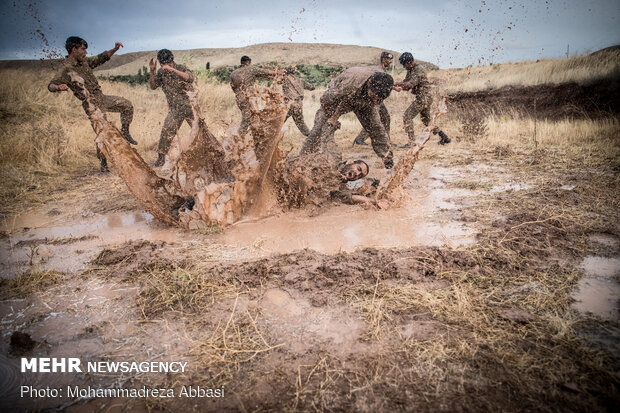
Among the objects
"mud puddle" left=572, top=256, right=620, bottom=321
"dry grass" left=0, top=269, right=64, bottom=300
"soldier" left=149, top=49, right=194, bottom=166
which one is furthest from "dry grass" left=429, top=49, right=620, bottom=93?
"dry grass" left=0, top=269, right=64, bottom=300

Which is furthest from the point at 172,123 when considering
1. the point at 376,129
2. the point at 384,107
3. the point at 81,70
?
the point at 384,107

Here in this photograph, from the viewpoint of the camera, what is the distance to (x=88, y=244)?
3611 millimetres

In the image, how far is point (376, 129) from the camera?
5.95 metres

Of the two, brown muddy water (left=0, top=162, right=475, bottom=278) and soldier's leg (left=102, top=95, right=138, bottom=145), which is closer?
brown muddy water (left=0, top=162, right=475, bottom=278)

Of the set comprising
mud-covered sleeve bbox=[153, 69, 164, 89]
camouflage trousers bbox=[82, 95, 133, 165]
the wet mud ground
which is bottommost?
the wet mud ground

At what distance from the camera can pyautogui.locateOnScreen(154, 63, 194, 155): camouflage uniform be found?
6.46 meters

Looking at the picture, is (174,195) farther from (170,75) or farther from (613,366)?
(613,366)

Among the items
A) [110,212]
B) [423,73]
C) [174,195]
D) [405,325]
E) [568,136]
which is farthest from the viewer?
[568,136]

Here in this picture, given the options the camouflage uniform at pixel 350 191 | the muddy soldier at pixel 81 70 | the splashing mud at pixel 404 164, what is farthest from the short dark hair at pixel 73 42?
the splashing mud at pixel 404 164

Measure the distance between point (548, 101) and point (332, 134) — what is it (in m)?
9.88

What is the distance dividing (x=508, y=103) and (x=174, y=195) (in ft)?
41.7

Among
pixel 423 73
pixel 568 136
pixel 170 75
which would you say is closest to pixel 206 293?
pixel 170 75

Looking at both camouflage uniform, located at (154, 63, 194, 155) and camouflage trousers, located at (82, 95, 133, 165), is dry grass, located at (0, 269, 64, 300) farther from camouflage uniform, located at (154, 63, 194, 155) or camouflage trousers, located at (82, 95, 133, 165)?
camouflage uniform, located at (154, 63, 194, 155)

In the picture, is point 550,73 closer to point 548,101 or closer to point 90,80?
point 548,101
